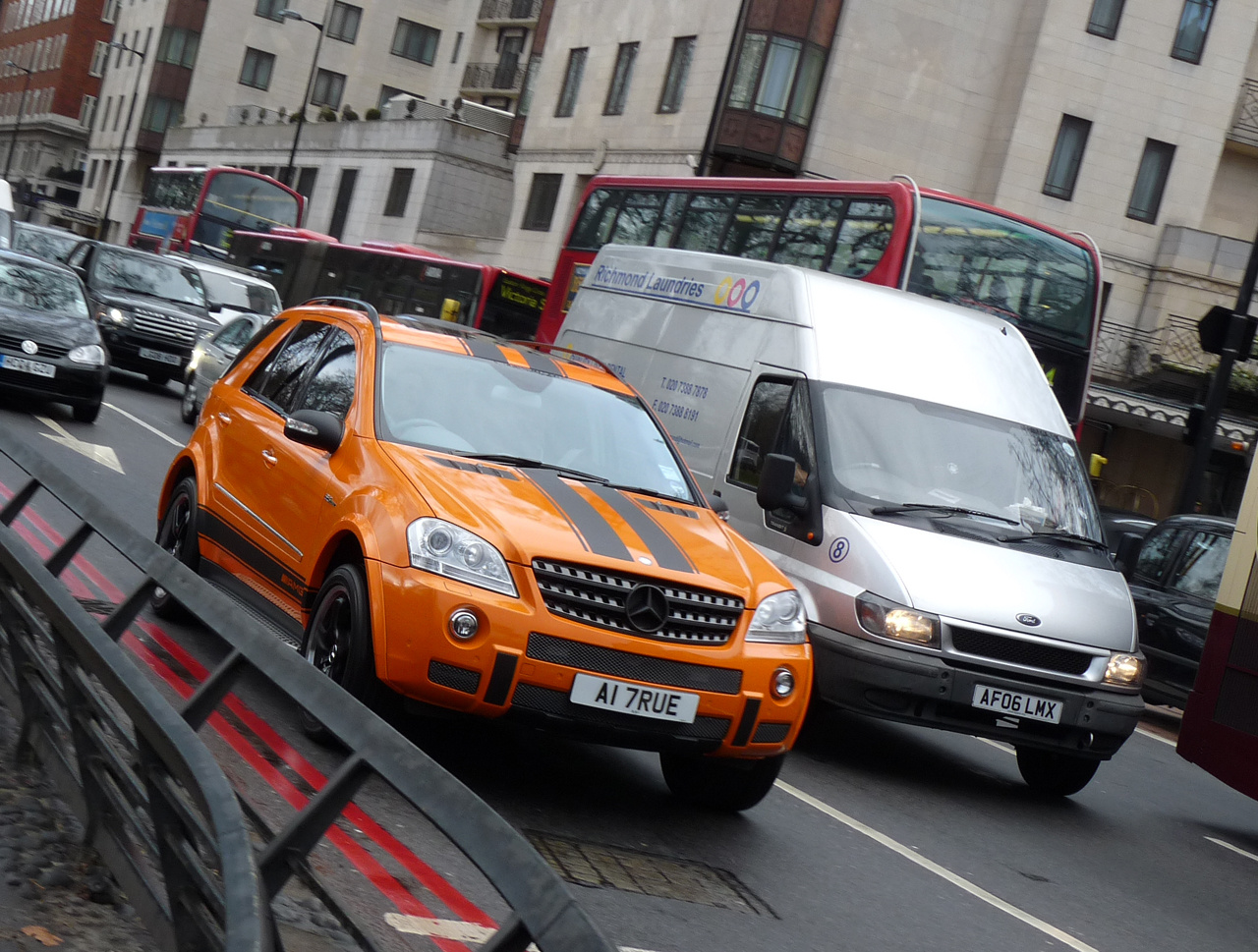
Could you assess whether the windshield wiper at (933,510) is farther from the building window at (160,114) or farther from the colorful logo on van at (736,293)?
the building window at (160,114)

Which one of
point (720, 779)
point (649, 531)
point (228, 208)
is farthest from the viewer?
point (228, 208)

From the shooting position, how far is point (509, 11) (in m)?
65.5

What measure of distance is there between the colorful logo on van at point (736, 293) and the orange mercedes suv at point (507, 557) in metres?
2.96

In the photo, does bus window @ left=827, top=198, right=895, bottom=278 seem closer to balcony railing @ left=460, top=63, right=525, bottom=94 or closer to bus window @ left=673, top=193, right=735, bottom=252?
bus window @ left=673, top=193, right=735, bottom=252

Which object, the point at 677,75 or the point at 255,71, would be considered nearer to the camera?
the point at 677,75

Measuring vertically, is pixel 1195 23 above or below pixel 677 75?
above

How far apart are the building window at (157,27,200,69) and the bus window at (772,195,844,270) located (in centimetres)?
7164

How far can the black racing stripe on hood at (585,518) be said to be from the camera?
6.02 m

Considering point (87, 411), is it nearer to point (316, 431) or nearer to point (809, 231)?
point (809, 231)

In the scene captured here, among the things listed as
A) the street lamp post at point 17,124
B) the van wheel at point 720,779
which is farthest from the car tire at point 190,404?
the street lamp post at point 17,124

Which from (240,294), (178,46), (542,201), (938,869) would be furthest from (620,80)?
(178,46)

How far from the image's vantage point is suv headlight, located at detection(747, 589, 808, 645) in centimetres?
623

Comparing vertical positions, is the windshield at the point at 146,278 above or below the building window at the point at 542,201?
below

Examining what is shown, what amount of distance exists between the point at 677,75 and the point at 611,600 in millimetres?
36443
